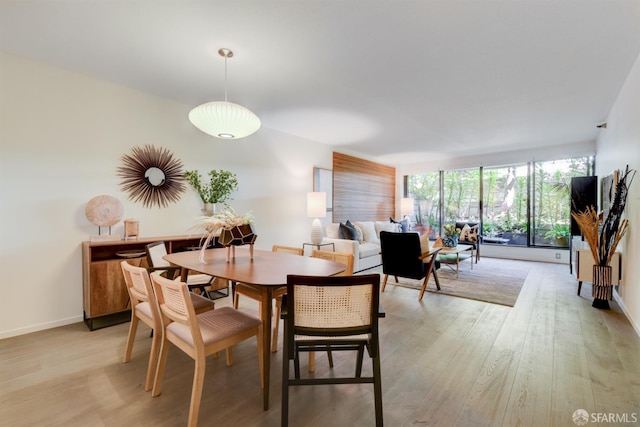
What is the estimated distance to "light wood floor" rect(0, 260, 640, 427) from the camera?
1.57 metres

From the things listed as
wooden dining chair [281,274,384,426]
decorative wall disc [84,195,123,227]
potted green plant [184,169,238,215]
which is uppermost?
potted green plant [184,169,238,215]

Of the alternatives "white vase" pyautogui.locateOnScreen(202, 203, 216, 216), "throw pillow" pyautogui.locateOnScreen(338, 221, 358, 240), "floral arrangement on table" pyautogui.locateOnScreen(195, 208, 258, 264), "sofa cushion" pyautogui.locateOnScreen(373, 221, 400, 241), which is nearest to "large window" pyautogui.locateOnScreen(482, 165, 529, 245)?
"sofa cushion" pyautogui.locateOnScreen(373, 221, 400, 241)

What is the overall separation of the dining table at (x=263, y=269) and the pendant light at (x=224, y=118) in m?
1.09

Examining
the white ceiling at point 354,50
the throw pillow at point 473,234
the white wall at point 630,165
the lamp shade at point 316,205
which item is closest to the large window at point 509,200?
the throw pillow at point 473,234

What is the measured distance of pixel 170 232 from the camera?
139 inches

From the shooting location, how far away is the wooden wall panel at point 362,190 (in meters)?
6.10

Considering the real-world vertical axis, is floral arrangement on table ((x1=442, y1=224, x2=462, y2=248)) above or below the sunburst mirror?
below

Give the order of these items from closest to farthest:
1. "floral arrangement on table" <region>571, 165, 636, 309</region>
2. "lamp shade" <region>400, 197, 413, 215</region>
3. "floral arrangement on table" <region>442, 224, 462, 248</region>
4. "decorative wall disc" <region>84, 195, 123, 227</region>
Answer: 1. "decorative wall disc" <region>84, 195, 123, 227</region>
2. "floral arrangement on table" <region>571, 165, 636, 309</region>
3. "floral arrangement on table" <region>442, 224, 462, 248</region>
4. "lamp shade" <region>400, 197, 413, 215</region>

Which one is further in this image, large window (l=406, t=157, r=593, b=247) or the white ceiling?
large window (l=406, t=157, r=593, b=247)

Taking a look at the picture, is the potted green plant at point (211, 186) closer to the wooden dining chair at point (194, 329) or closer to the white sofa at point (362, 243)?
the white sofa at point (362, 243)

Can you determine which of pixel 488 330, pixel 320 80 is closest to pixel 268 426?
pixel 488 330

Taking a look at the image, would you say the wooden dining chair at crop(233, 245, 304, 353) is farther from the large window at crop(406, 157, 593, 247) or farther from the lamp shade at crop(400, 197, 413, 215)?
the large window at crop(406, 157, 593, 247)

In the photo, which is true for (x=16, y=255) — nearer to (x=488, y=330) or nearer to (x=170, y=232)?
(x=170, y=232)

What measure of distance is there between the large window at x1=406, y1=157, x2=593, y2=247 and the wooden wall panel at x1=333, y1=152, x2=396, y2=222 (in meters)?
1.06
